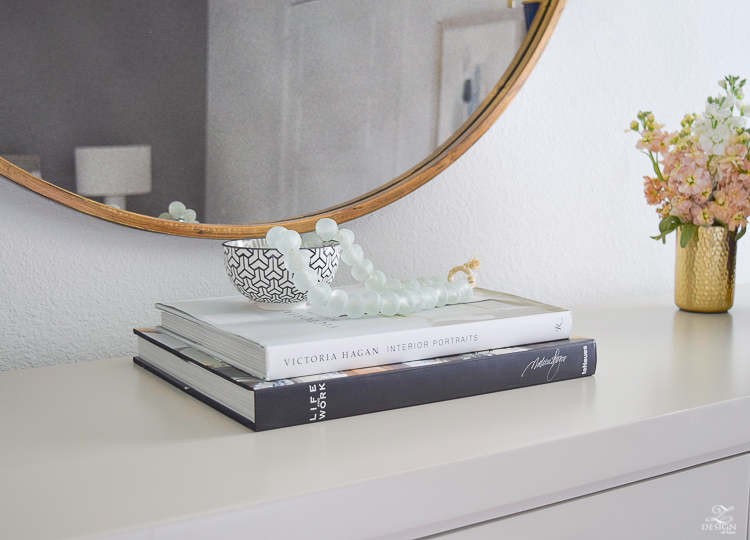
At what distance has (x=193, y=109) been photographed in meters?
0.80

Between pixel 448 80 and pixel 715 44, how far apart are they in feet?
2.08

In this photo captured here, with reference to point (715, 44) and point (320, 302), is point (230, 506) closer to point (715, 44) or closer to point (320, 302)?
point (320, 302)

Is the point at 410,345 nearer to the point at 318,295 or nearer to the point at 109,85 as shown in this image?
the point at 318,295

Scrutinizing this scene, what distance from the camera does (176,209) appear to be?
81cm

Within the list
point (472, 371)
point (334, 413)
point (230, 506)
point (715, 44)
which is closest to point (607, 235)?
point (715, 44)

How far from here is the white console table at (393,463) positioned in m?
0.44

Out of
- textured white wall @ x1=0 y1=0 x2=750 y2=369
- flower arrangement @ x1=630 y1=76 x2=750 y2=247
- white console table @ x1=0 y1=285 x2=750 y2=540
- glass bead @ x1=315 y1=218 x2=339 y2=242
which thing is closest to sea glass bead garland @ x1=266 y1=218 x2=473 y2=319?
glass bead @ x1=315 y1=218 x2=339 y2=242

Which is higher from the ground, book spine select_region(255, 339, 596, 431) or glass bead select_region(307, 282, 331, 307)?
glass bead select_region(307, 282, 331, 307)

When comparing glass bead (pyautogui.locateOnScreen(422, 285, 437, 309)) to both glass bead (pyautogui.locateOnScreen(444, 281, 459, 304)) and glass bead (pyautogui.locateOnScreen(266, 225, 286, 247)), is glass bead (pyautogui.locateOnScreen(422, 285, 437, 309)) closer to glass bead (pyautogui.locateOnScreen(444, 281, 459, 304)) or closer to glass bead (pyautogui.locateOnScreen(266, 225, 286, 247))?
glass bead (pyautogui.locateOnScreen(444, 281, 459, 304))

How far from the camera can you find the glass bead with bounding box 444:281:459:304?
29.1 inches

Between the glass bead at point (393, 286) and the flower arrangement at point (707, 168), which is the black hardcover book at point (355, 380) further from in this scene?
the flower arrangement at point (707, 168)

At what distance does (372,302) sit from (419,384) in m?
0.10

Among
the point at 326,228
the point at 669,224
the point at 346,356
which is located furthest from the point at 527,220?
the point at 346,356

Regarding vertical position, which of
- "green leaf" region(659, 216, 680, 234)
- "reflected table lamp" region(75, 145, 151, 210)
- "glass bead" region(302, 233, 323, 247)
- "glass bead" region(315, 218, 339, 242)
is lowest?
"glass bead" region(302, 233, 323, 247)
